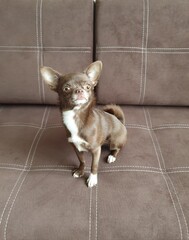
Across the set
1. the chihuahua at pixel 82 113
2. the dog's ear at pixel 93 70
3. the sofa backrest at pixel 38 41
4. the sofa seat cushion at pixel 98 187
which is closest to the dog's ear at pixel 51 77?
the chihuahua at pixel 82 113

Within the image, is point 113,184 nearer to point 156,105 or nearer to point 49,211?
point 49,211

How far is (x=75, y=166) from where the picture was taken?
3.58 feet

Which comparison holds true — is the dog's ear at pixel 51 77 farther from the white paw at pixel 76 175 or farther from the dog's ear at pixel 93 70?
Answer: the white paw at pixel 76 175

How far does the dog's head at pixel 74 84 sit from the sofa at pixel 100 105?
1.11 feet

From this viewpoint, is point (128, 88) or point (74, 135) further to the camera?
point (128, 88)

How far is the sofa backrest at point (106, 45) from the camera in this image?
50.4 inches

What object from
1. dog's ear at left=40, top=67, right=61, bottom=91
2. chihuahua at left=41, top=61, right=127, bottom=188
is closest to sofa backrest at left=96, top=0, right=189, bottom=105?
chihuahua at left=41, top=61, right=127, bottom=188

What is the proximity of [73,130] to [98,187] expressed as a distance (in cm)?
24

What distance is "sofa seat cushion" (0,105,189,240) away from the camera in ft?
2.70

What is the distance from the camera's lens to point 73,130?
96cm

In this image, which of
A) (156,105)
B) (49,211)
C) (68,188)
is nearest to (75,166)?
(68,188)

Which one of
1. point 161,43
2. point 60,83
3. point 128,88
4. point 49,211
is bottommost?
point 49,211

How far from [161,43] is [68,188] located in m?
0.89

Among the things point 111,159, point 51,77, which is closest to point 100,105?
point 111,159
